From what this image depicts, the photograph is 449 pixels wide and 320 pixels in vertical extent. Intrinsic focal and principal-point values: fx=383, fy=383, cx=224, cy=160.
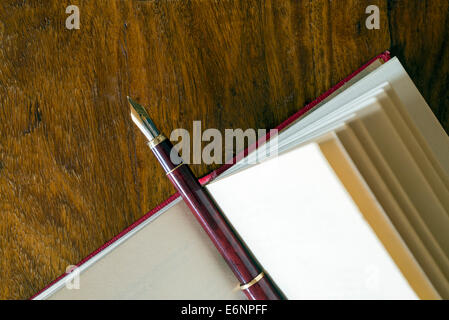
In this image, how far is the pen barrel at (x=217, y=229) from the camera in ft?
1.24

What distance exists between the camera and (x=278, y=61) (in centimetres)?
46

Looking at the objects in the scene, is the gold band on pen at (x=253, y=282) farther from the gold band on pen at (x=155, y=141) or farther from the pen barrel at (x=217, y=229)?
the gold band on pen at (x=155, y=141)

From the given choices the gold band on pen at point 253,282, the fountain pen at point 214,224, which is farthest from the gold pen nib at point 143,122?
the gold band on pen at point 253,282

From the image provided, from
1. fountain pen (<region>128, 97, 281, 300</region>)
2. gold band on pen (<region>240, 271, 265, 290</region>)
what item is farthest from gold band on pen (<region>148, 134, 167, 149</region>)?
gold band on pen (<region>240, 271, 265, 290</region>)

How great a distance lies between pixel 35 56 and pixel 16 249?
0.72ft

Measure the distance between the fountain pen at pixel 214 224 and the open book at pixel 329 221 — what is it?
0.4 inches

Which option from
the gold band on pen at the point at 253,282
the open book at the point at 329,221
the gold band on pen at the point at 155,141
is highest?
the gold band on pen at the point at 155,141

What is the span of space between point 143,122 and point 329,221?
0.69 feet

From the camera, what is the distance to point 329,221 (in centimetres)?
28

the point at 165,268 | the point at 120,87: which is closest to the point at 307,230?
the point at 165,268

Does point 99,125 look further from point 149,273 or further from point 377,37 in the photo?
point 377,37

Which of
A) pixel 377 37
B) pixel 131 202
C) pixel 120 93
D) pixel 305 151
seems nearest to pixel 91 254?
pixel 131 202

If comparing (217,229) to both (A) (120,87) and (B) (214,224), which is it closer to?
(B) (214,224)

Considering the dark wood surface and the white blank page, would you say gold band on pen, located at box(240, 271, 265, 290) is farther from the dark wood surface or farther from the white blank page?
the dark wood surface
